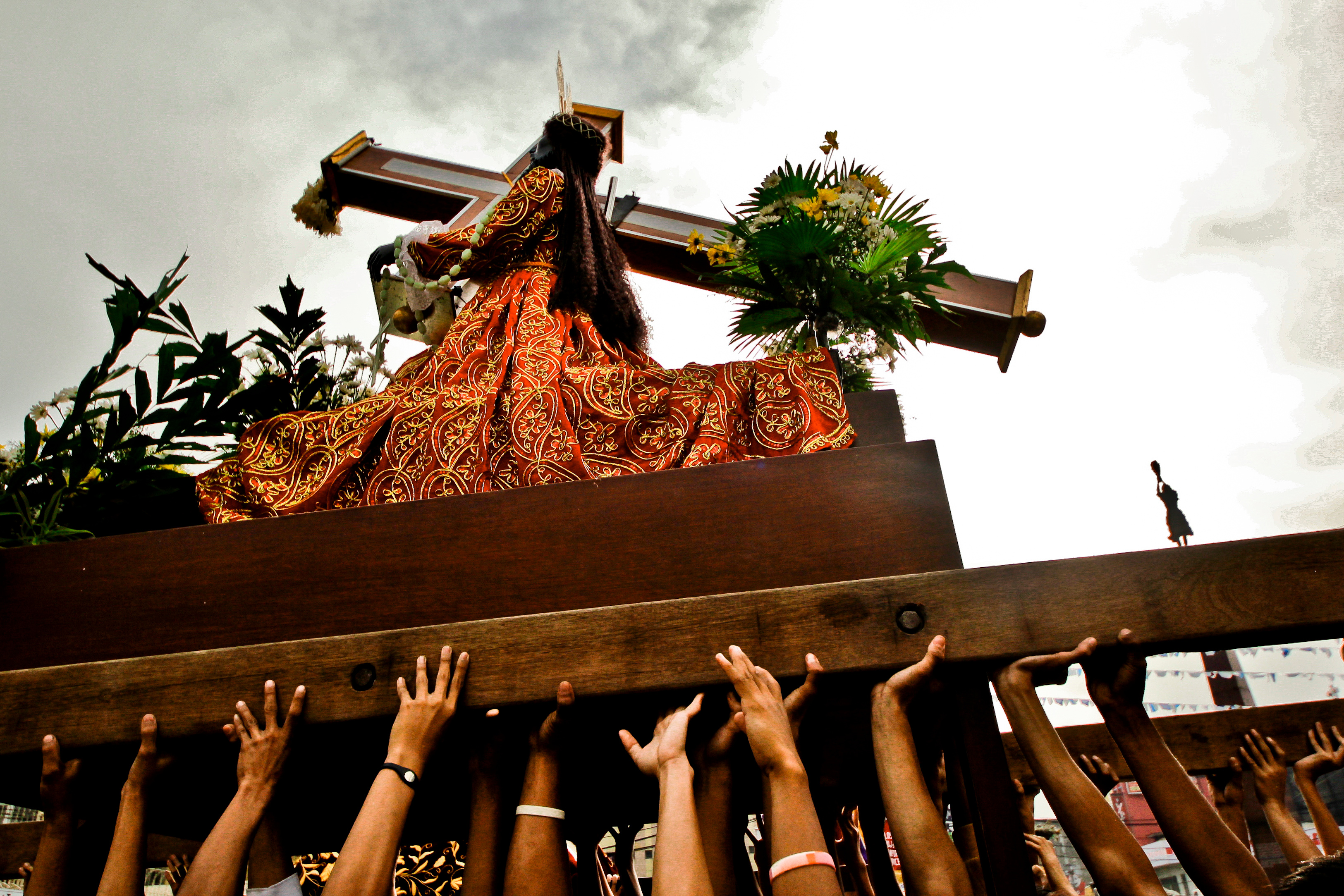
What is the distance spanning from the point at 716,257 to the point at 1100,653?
1.99 m

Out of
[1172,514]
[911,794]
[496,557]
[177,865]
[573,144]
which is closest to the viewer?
[911,794]

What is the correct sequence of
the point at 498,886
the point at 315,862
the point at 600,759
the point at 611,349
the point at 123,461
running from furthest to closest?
the point at 315,862
the point at 611,349
the point at 123,461
the point at 600,759
the point at 498,886

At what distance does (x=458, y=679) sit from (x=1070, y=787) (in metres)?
1.07

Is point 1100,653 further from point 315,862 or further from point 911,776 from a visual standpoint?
point 315,862

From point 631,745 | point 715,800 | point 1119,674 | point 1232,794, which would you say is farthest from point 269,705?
point 1232,794

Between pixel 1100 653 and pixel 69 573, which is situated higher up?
pixel 69 573

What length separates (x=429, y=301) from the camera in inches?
121

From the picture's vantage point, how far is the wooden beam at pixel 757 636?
1426mm

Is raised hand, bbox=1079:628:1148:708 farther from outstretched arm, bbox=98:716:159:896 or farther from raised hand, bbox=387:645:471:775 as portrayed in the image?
outstretched arm, bbox=98:716:159:896

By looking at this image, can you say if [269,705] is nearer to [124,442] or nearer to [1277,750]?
[124,442]

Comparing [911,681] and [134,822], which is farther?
[134,822]

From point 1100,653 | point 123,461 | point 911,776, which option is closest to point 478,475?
point 123,461

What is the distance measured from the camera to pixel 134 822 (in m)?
1.53

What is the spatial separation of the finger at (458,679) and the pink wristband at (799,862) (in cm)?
56
